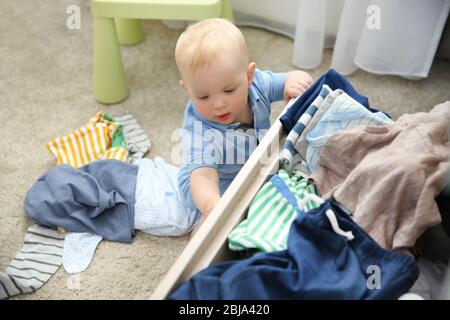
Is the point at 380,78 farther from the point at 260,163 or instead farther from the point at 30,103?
the point at 30,103

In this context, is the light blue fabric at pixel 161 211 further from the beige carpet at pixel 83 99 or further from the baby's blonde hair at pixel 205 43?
the baby's blonde hair at pixel 205 43

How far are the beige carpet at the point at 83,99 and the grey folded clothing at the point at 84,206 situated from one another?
0.04 m

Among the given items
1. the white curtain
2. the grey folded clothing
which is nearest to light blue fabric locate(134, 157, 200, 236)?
the grey folded clothing

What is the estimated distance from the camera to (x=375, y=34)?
1389 millimetres

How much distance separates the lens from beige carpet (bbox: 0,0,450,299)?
100 centimetres

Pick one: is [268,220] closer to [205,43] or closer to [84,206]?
[205,43]

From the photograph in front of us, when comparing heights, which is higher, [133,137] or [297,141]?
[297,141]

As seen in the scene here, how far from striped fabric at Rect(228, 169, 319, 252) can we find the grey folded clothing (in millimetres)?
463

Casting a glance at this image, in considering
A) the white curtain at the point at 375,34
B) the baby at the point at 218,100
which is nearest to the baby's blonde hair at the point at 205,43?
the baby at the point at 218,100

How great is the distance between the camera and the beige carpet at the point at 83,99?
995 mm

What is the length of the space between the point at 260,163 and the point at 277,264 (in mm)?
212

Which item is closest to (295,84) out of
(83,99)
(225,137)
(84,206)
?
(225,137)

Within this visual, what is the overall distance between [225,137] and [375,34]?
28.9 inches
